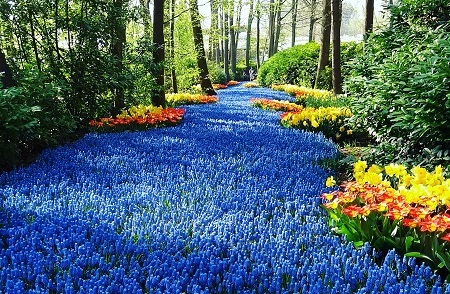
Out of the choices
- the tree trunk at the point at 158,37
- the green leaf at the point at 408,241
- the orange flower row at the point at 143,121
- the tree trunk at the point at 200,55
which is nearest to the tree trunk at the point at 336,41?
the tree trunk at the point at 158,37

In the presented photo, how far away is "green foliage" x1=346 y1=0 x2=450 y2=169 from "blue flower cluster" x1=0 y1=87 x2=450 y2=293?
987mm

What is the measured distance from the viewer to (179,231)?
2893 mm

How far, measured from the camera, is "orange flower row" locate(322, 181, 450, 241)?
8.55 feet

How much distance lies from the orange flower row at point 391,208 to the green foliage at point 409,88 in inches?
44.1

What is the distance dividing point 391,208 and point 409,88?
1.89m

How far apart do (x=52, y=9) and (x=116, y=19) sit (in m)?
1.11

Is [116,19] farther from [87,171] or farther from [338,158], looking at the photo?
[338,158]

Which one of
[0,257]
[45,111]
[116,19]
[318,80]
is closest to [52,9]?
[116,19]

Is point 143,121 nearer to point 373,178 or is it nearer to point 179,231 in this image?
point 179,231

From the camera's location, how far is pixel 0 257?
2.54 metres

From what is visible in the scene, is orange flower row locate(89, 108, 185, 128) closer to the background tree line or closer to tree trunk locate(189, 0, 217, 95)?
the background tree line

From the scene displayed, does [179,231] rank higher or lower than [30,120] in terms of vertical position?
lower

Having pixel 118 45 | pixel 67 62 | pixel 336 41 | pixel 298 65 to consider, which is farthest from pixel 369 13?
pixel 298 65

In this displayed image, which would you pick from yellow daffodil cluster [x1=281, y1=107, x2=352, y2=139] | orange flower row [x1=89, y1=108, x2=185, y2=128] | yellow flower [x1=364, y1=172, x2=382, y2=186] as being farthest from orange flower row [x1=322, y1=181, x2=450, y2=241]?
orange flower row [x1=89, y1=108, x2=185, y2=128]
